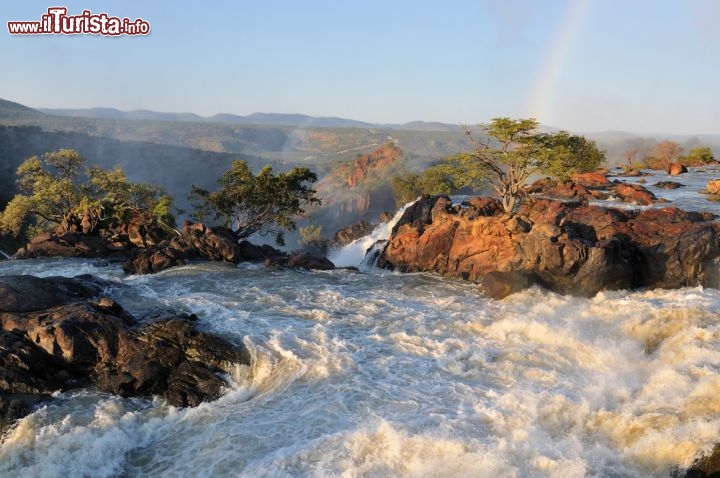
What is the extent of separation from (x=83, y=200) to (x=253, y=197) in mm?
11865

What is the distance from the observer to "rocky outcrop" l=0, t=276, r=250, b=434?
54.2ft

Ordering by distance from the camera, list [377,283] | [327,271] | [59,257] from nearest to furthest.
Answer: [377,283] < [327,271] < [59,257]

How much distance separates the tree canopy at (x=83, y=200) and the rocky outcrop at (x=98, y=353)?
2012 centimetres

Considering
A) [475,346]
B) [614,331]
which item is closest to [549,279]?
[614,331]

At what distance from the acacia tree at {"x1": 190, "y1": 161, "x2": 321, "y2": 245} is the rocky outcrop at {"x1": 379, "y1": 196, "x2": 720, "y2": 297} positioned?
10.7 meters

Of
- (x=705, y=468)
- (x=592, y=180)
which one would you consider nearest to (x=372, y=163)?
(x=592, y=180)

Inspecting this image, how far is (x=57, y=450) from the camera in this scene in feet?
45.5

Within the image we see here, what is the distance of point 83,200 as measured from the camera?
39.2m

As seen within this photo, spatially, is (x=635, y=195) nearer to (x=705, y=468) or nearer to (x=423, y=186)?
(x=423, y=186)

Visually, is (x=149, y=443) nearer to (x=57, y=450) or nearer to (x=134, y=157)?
(x=57, y=450)

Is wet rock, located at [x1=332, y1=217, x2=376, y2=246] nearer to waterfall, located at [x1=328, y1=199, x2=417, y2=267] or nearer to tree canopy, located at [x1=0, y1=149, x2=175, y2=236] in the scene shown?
waterfall, located at [x1=328, y1=199, x2=417, y2=267]

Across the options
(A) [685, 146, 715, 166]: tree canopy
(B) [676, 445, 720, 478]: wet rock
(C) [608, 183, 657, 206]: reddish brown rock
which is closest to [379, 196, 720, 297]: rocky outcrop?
(C) [608, 183, 657, 206]: reddish brown rock

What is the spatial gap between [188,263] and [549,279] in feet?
68.3

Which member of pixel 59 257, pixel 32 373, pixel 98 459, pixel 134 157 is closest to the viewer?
pixel 98 459
